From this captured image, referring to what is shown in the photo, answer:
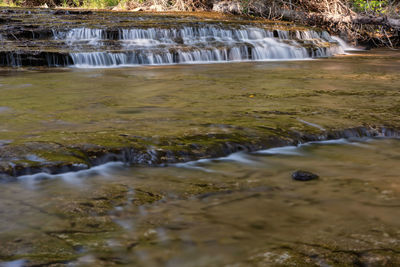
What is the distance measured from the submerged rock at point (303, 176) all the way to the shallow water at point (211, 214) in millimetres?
42

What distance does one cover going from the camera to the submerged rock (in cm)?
276

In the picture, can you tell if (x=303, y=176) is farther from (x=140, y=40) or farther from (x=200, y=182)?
(x=140, y=40)

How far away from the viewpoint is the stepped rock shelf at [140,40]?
1023 centimetres

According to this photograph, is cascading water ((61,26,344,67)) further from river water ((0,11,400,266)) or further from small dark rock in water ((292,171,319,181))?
small dark rock in water ((292,171,319,181))

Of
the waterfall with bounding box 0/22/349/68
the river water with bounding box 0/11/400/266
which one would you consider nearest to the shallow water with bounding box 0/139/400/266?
the river water with bounding box 0/11/400/266

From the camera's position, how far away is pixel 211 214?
2242 millimetres

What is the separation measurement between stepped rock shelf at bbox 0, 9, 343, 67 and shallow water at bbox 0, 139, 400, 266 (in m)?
7.71

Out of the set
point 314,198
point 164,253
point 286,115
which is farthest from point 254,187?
point 286,115

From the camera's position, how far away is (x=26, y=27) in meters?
11.7

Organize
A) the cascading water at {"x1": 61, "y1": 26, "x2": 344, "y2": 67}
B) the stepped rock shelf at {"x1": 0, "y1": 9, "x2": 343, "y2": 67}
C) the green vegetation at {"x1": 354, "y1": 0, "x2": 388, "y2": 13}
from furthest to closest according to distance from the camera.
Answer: the green vegetation at {"x1": 354, "y1": 0, "x2": 388, "y2": 13} → the cascading water at {"x1": 61, "y1": 26, "x2": 344, "y2": 67} → the stepped rock shelf at {"x1": 0, "y1": 9, "x2": 343, "y2": 67}

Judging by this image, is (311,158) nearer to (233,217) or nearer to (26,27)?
(233,217)

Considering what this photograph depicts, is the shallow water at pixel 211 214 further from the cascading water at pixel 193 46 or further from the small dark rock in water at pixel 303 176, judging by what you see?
the cascading water at pixel 193 46

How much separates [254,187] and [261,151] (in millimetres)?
736

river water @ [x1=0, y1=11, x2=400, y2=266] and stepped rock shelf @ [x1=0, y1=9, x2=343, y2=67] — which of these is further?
stepped rock shelf @ [x1=0, y1=9, x2=343, y2=67]
